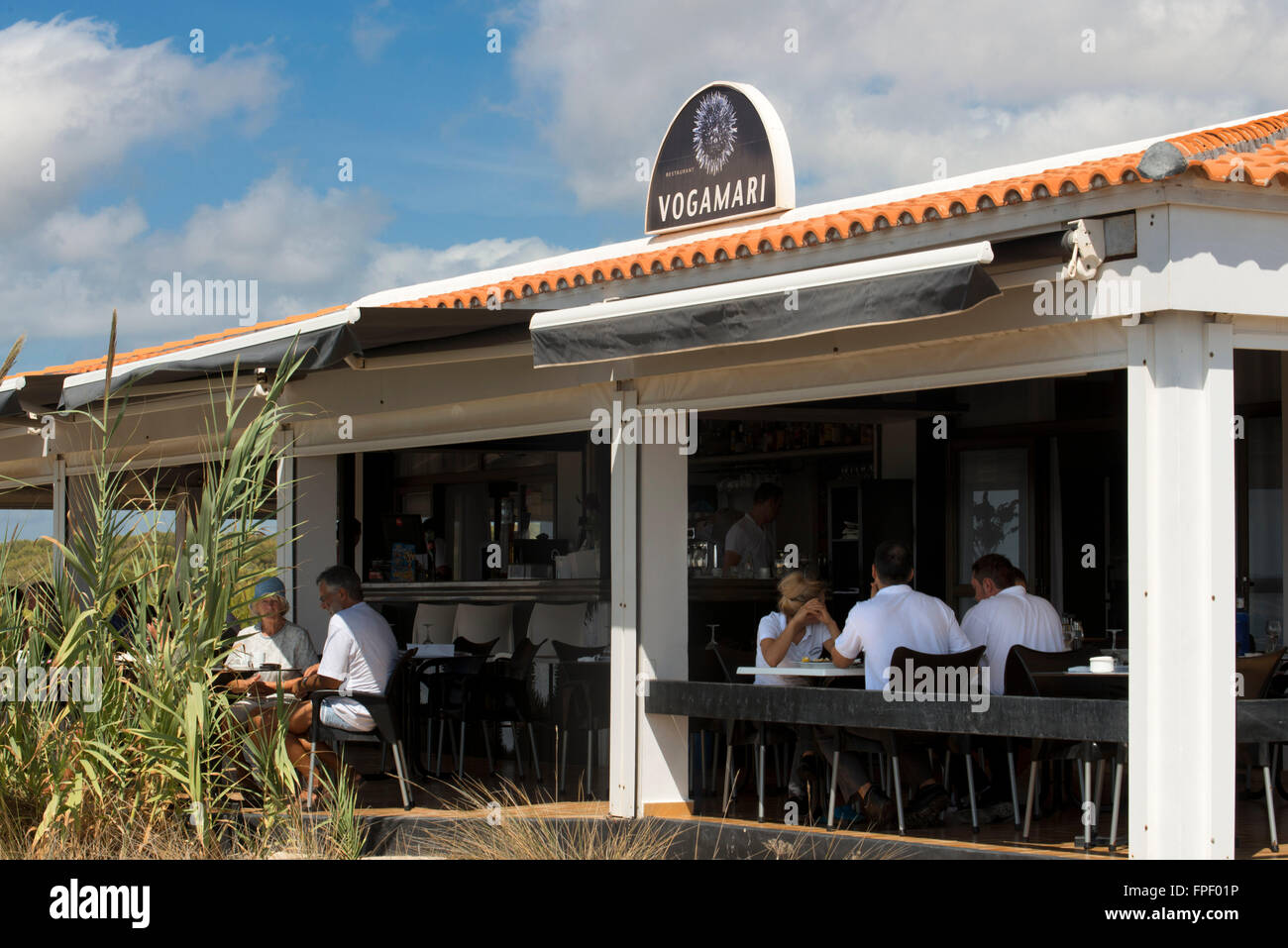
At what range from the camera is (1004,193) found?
6094 millimetres

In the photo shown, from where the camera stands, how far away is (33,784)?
648 cm

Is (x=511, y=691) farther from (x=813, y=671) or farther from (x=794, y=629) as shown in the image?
(x=813, y=671)

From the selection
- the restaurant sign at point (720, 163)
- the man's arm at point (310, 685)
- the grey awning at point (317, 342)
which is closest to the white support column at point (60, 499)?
the grey awning at point (317, 342)

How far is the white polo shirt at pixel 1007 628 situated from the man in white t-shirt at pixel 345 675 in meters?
3.24

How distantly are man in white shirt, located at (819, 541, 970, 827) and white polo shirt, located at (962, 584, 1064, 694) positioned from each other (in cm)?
A: 20

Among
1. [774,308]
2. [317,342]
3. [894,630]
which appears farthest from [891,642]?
[317,342]

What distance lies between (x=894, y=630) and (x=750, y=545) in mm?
4578

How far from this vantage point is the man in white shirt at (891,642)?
6.95 metres

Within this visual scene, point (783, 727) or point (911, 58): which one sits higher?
point (911, 58)

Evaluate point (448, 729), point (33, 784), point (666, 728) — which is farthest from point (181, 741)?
point (448, 729)

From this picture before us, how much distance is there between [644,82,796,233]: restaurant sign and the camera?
10414 mm

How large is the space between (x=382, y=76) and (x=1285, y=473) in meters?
7.52
